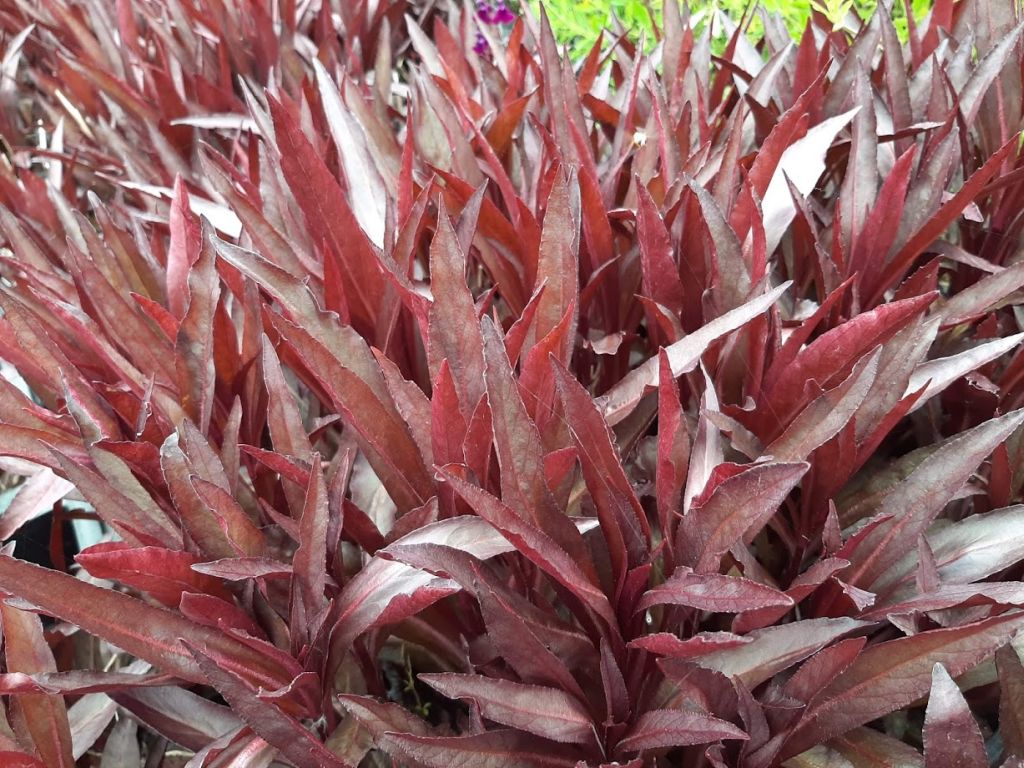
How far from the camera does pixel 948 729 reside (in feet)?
2.11

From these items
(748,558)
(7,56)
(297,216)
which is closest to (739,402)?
(748,558)

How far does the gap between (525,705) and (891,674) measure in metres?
0.30

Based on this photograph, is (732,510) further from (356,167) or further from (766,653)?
(356,167)

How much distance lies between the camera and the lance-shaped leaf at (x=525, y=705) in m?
0.67

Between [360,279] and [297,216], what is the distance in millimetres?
202

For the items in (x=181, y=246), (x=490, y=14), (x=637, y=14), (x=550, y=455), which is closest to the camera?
(x=550, y=455)

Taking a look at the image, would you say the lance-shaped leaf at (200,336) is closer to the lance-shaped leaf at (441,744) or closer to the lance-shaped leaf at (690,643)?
the lance-shaped leaf at (441,744)

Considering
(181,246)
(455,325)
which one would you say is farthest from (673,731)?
(181,246)

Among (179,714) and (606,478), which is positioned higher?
(606,478)

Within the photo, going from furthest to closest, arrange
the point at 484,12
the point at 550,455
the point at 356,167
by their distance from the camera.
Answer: the point at 484,12 → the point at 356,167 → the point at 550,455

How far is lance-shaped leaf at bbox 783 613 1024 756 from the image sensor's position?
646 mm

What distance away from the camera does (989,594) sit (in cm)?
70

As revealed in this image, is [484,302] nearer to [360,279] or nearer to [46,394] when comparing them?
[360,279]

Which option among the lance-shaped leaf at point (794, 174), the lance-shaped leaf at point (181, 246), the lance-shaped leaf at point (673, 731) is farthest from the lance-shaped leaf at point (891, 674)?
the lance-shaped leaf at point (181, 246)
